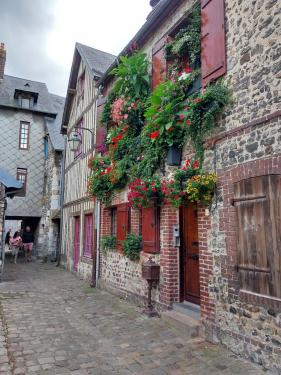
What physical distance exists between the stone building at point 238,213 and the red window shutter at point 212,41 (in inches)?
0.6

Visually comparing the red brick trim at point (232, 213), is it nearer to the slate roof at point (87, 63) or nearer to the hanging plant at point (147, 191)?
the hanging plant at point (147, 191)

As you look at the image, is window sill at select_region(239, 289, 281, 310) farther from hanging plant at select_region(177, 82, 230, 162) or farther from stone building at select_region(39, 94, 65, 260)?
stone building at select_region(39, 94, 65, 260)

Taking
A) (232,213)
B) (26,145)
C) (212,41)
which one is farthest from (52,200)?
(232,213)

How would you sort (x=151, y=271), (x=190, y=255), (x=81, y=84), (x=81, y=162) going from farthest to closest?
(x=81, y=84)
(x=81, y=162)
(x=151, y=271)
(x=190, y=255)

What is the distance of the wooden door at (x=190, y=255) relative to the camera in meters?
5.31

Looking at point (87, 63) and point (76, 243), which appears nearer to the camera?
point (87, 63)

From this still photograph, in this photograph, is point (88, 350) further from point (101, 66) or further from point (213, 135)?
point (101, 66)

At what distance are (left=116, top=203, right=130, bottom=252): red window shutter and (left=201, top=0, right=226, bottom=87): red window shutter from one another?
3.48m

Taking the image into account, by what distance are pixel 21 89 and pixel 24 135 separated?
102 inches

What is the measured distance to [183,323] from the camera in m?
4.92

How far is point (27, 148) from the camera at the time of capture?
57.9ft

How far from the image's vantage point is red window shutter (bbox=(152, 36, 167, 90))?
6.43m

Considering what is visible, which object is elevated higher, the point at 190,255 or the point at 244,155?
the point at 244,155

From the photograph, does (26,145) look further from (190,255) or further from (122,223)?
A: (190,255)
